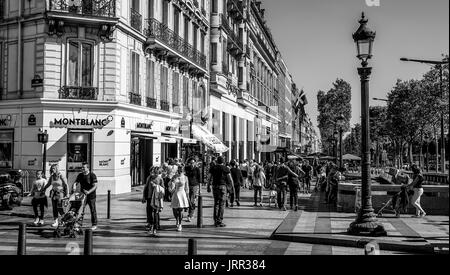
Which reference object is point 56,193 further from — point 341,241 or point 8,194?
point 341,241

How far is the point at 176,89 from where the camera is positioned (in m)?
30.6

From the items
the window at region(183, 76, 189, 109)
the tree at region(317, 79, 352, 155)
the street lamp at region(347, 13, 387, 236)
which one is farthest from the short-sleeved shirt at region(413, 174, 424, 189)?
the tree at region(317, 79, 352, 155)

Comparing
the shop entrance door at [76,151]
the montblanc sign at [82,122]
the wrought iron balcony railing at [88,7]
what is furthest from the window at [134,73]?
the shop entrance door at [76,151]

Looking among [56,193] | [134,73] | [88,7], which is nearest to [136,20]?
[134,73]

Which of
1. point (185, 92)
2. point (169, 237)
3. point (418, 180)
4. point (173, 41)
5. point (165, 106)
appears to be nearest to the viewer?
point (169, 237)

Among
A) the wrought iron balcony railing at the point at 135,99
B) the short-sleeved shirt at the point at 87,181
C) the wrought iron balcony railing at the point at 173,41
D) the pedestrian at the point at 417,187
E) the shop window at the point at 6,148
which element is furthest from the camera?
the wrought iron balcony railing at the point at 173,41

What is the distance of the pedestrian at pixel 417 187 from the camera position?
13570 millimetres

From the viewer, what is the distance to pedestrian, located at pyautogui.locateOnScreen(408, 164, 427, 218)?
13.6 m

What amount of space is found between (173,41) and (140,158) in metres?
7.98

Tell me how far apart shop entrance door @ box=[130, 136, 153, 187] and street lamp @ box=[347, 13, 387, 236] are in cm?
1585

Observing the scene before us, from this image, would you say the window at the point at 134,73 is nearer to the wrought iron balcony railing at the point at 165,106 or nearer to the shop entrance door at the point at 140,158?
the shop entrance door at the point at 140,158

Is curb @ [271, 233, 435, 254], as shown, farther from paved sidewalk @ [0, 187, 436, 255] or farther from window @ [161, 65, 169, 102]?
window @ [161, 65, 169, 102]

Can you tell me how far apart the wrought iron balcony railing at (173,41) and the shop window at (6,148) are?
8800 millimetres
